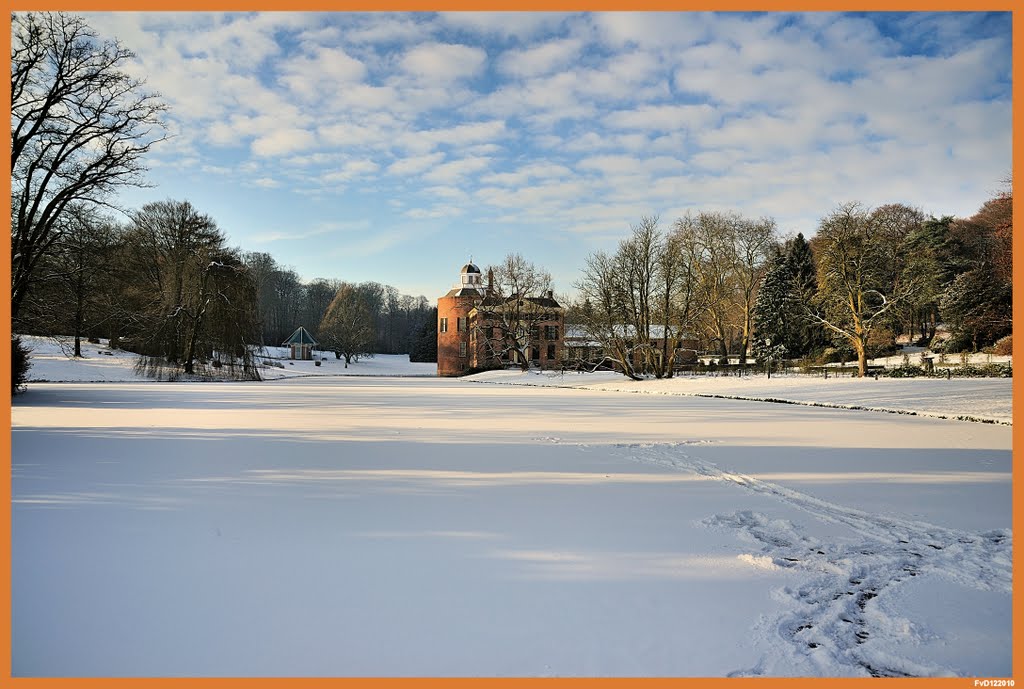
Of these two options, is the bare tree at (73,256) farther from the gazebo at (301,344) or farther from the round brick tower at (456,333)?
the gazebo at (301,344)

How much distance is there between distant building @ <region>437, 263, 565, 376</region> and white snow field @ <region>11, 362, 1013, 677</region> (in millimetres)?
43802

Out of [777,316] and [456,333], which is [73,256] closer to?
[456,333]

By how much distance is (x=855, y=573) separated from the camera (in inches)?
185

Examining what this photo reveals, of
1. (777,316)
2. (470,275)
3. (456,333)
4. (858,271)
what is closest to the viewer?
(858,271)

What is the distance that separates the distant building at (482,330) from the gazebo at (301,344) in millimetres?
21738

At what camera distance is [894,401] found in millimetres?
21078

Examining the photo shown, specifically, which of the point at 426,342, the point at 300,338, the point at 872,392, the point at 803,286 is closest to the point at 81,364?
the point at 300,338

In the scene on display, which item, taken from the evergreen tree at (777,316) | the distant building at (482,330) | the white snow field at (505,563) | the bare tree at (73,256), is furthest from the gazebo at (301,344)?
the white snow field at (505,563)

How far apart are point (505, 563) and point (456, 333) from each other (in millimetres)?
55056

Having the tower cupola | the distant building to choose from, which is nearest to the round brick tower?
the distant building

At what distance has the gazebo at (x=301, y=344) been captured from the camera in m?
73.7

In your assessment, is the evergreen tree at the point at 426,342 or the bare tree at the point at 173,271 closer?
the bare tree at the point at 173,271

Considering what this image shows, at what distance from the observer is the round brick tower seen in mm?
59156

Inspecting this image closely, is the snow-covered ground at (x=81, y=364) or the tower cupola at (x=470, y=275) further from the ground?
the tower cupola at (x=470, y=275)
